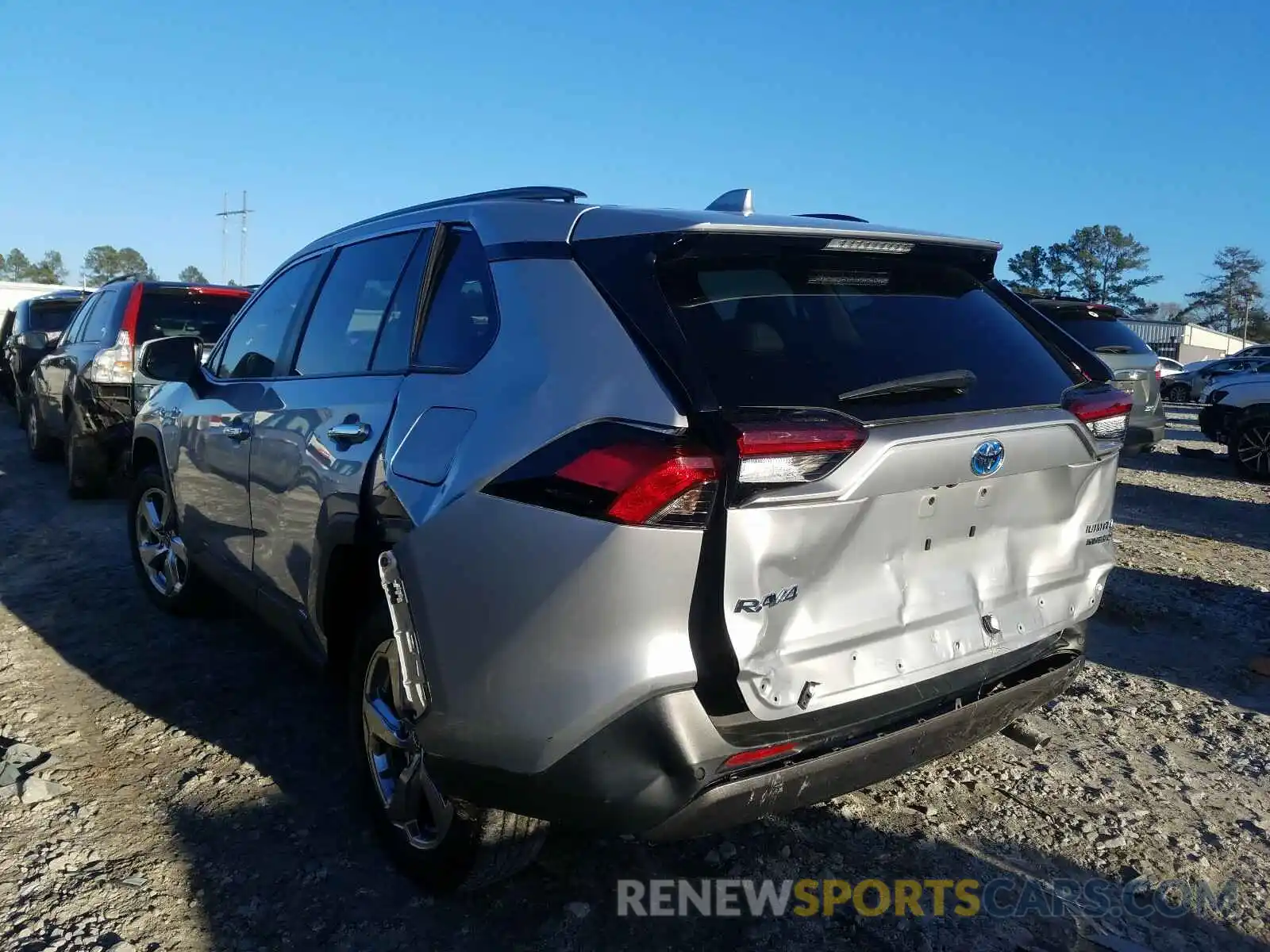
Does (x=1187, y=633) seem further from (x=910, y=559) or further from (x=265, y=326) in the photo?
(x=265, y=326)

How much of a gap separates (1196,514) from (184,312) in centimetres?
873

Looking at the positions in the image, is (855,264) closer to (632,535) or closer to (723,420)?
(723,420)

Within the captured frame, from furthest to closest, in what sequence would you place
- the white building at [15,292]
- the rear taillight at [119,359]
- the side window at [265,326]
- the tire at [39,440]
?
the white building at [15,292], the tire at [39,440], the rear taillight at [119,359], the side window at [265,326]

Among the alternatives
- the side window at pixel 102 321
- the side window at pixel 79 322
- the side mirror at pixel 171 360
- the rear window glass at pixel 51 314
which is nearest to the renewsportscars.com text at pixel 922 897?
the side mirror at pixel 171 360

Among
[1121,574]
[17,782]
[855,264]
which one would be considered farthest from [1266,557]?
[17,782]

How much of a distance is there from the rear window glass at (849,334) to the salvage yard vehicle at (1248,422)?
33.1 ft

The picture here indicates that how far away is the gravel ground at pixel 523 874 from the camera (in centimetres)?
255

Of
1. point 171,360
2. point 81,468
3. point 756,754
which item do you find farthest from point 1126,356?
point 81,468

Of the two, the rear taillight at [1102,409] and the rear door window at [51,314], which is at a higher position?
the rear taillight at [1102,409]

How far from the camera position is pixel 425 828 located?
266cm

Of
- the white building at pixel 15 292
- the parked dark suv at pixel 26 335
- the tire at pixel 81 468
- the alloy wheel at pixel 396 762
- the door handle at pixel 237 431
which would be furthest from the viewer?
the white building at pixel 15 292

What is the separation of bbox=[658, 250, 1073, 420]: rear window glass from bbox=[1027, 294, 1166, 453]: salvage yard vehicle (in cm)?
762

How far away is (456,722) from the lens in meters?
2.24

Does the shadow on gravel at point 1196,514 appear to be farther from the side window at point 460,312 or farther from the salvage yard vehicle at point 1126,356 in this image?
the side window at point 460,312
